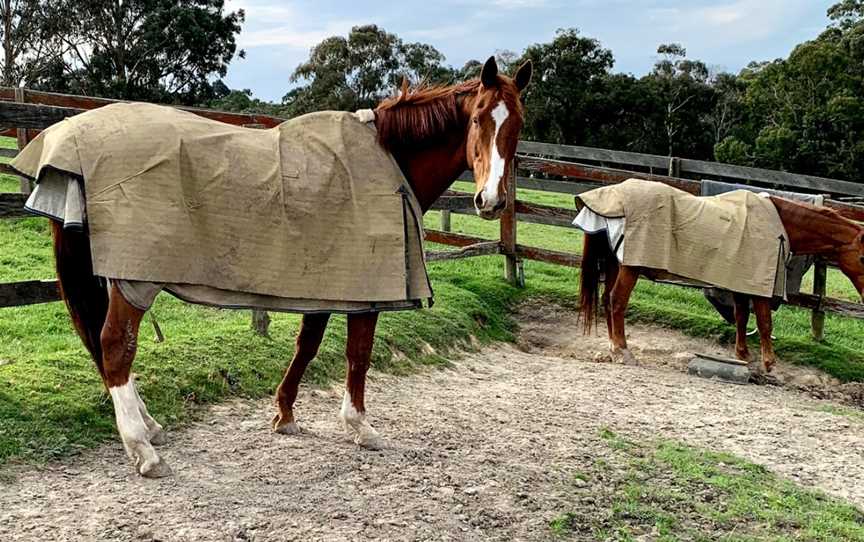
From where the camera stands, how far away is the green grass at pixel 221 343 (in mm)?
4059

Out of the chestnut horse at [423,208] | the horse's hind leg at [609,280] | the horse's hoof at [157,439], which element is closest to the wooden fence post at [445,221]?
the horse's hind leg at [609,280]

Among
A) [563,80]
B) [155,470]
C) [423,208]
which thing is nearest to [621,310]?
[423,208]

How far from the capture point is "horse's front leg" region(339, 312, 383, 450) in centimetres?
416

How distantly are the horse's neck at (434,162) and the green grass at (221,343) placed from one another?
1.90 metres

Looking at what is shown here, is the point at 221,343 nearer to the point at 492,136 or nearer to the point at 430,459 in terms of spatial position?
the point at 430,459

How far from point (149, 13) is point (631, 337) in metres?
30.3

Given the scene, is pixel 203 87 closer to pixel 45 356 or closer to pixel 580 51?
pixel 580 51

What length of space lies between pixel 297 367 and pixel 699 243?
480cm

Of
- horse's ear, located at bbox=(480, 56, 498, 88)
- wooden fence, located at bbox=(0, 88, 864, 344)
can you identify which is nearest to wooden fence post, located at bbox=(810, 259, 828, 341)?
wooden fence, located at bbox=(0, 88, 864, 344)

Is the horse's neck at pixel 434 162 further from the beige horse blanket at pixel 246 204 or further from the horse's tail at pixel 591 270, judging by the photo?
the horse's tail at pixel 591 270

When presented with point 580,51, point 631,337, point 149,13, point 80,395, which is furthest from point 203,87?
point 80,395

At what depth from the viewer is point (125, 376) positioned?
3486 millimetres

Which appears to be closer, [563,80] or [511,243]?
[511,243]

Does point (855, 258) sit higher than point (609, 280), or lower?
higher
